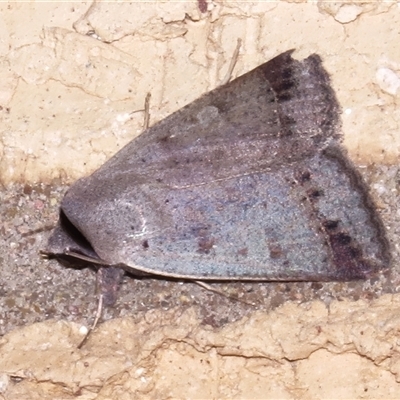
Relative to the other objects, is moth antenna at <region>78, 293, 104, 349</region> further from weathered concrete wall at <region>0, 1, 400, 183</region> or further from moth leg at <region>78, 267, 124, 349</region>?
weathered concrete wall at <region>0, 1, 400, 183</region>

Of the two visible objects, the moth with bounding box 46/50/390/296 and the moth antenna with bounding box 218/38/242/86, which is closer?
the moth with bounding box 46/50/390/296

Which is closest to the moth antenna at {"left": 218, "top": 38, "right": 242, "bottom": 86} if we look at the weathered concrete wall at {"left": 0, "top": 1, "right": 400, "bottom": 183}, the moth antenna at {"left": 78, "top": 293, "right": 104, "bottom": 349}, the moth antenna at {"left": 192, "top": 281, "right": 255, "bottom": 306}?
the weathered concrete wall at {"left": 0, "top": 1, "right": 400, "bottom": 183}

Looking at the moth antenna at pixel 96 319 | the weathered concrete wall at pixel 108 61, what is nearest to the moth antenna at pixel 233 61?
the weathered concrete wall at pixel 108 61

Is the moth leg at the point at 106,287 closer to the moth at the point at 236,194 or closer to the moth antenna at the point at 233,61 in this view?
the moth at the point at 236,194

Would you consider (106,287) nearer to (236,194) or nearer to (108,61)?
(236,194)

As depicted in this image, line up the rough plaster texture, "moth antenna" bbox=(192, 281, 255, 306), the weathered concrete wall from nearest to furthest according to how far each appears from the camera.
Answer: the rough plaster texture, "moth antenna" bbox=(192, 281, 255, 306), the weathered concrete wall

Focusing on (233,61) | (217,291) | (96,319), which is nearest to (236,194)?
(217,291)
